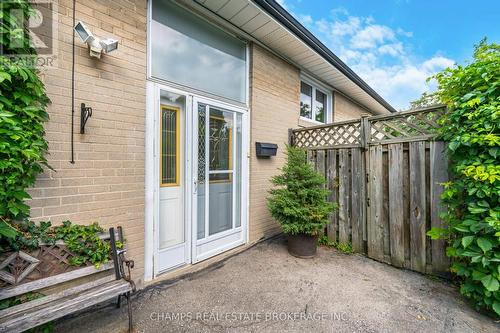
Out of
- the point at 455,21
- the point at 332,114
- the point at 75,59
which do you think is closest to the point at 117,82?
the point at 75,59

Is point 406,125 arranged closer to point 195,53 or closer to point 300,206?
point 300,206

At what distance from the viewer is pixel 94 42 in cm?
202

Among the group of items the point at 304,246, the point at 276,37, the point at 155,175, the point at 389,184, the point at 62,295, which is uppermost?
the point at 276,37

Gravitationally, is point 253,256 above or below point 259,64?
below

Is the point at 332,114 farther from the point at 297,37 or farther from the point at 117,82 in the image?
the point at 117,82

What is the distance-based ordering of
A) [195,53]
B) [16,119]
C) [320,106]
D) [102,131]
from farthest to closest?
[320,106]
[195,53]
[102,131]
[16,119]

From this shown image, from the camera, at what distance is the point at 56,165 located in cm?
197

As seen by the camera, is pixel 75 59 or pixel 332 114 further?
pixel 332 114

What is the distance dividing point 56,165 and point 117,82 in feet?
3.47

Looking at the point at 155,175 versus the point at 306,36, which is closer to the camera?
the point at 155,175

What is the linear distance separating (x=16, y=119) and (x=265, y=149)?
3.12 metres

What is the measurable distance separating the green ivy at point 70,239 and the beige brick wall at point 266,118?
2379 mm

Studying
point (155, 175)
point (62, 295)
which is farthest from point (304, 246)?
point (62, 295)

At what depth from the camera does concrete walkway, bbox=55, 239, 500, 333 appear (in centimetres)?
197
